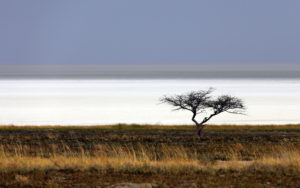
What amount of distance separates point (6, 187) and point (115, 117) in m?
65.9

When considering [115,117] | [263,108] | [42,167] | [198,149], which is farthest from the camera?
[263,108]

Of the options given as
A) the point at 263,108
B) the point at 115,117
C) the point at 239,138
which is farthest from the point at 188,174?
the point at 263,108

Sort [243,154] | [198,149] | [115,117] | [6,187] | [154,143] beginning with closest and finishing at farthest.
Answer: [6,187] → [243,154] → [198,149] → [154,143] → [115,117]

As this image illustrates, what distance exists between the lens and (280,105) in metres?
103

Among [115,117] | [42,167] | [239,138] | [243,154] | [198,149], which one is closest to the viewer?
[42,167]

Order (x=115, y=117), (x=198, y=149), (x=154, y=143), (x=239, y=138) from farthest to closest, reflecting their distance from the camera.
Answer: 1. (x=115, y=117)
2. (x=239, y=138)
3. (x=154, y=143)
4. (x=198, y=149)

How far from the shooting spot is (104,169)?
713 inches

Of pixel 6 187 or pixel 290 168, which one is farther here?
pixel 290 168

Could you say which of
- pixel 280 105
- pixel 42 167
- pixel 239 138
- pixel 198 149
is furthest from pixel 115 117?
pixel 42 167

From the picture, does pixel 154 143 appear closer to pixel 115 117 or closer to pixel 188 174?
pixel 188 174

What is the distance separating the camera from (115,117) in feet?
266

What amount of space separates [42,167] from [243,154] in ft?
33.7

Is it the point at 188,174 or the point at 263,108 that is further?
the point at 263,108

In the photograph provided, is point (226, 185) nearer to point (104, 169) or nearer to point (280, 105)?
point (104, 169)
